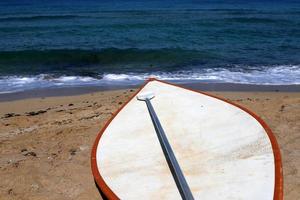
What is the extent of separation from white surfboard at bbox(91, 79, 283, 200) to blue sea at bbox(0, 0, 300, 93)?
15.5 ft

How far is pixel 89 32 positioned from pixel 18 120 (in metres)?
12.5

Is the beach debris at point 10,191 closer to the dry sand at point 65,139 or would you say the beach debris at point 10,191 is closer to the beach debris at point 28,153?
the dry sand at point 65,139

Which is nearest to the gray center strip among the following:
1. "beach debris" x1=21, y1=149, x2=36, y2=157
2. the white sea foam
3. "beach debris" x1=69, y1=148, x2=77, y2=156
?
"beach debris" x1=69, y1=148, x2=77, y2=156

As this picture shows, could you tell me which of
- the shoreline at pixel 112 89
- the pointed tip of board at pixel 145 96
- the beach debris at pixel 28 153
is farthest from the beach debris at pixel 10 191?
the shoreline at pixel 112 89

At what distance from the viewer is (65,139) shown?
5.45 metres

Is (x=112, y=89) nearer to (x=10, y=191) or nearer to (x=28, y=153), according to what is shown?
(x=28, y=153)

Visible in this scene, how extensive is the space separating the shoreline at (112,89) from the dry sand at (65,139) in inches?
13.3

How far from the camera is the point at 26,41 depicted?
15922 mm

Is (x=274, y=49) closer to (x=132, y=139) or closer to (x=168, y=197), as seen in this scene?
(x=132, y=139)

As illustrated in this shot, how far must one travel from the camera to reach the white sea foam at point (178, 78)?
9.27m

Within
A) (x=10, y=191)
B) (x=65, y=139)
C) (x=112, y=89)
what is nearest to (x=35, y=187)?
(x=10, y=191)

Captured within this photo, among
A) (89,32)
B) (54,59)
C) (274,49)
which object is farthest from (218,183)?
(89,32)

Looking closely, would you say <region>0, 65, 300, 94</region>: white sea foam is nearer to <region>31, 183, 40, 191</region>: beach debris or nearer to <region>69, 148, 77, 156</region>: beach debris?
<region>69, 148, 77, 156</region>: beach debris

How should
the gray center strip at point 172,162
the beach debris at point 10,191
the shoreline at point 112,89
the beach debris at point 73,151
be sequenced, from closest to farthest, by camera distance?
the gray center strip at point 172,162, the beach debris at point 10,191, the beach debris at point 73,151, the shoreline at point 112,89
